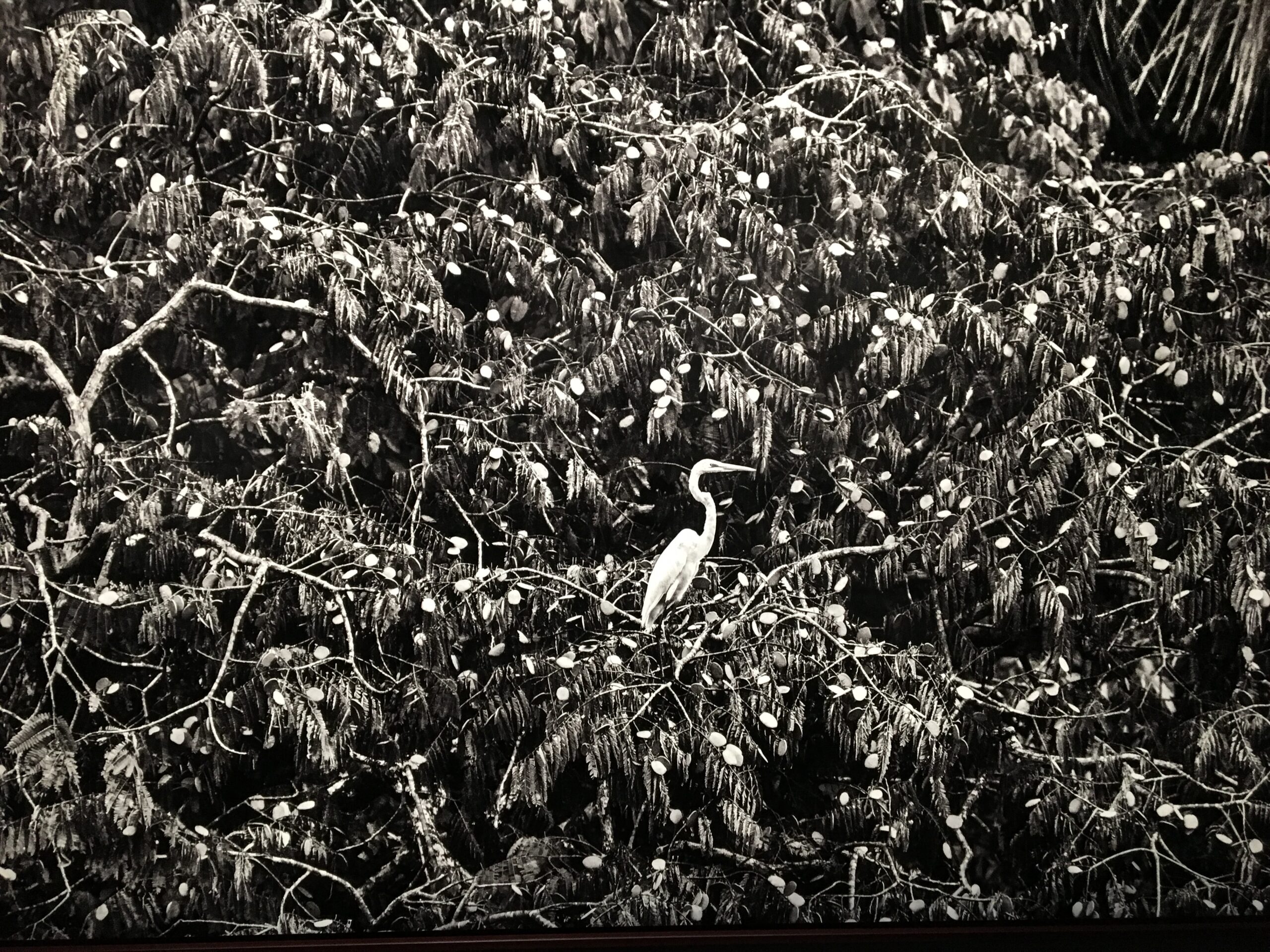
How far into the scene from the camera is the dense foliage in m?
1.52

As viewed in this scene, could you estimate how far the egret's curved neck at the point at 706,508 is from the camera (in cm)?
158

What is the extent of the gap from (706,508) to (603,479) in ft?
0.64

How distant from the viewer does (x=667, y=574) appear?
1.57 meters

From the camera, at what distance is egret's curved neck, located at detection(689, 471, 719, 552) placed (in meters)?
1.58

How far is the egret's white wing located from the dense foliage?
1.2 inches

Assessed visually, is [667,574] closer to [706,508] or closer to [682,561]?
[682,561]

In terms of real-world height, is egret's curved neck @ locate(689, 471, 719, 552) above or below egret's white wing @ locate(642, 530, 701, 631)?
above

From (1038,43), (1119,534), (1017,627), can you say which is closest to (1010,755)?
(1017,627)

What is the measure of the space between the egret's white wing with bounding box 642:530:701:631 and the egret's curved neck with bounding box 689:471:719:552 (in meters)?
0.01

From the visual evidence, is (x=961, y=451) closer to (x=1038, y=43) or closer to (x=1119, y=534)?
(x=1119, y=534)

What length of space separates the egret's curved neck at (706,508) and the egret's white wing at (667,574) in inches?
0.6

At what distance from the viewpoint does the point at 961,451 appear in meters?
1.63

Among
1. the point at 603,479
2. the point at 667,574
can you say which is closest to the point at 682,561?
the point at 667,574

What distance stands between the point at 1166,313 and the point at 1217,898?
43.2 inches
